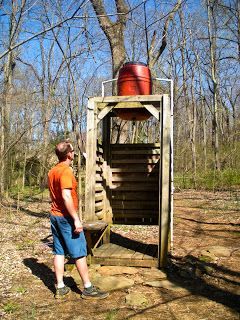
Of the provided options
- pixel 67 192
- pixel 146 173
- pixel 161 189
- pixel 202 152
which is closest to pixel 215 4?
pixel 202 152

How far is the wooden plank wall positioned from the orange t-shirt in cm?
257

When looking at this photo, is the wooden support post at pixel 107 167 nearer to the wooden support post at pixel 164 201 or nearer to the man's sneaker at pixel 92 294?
the wooden support post at pixel 164 201

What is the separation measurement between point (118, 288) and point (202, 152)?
1832cm

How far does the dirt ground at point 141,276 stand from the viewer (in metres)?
3.66

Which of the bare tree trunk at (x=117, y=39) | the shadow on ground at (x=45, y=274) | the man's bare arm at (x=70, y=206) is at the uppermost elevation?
the bare tree trunk at (x=117, y=39)

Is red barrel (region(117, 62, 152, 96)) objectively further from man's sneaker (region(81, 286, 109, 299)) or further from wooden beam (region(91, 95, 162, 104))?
man's sneaker (region(81, 286, 109, 299))

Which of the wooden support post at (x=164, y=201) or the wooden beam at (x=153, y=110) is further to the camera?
the wooden beam at (x=153, y=110)

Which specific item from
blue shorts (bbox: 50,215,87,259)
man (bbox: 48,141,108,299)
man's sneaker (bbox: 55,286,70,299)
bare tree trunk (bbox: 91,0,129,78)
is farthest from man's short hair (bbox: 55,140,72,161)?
bare tree trunk (bbox: 91,0,129,78)

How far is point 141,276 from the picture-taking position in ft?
15.9

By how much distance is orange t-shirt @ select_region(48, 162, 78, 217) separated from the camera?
158 inches

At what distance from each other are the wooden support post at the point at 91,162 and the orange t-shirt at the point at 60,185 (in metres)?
1.41

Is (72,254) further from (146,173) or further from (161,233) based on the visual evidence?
(146,173)


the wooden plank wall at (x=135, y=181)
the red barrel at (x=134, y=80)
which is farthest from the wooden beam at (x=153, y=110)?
the wooden plank wall at (x=135, y=181)

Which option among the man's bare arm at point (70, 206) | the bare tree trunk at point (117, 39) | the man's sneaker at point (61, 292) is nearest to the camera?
the man's bare arm at point (70, 206)
